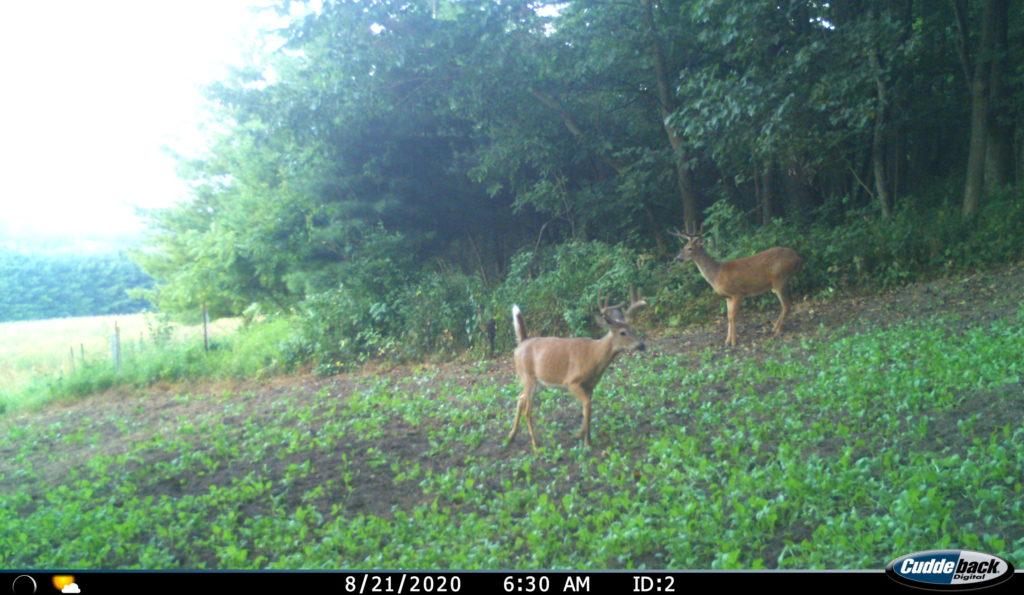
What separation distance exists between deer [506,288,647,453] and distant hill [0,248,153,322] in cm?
464

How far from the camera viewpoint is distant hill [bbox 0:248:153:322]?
26.6 feet

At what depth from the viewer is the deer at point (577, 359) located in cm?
718

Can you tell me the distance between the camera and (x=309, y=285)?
14828mm

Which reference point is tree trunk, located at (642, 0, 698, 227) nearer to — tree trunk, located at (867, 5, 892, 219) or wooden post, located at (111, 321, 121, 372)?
tree trunk, located at (867, 5, 892, 219)

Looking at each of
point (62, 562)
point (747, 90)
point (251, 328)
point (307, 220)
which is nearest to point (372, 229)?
point (307, 220)

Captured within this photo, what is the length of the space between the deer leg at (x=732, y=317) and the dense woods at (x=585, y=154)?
42.3 inches

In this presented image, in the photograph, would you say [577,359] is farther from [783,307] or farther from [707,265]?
[707,265]

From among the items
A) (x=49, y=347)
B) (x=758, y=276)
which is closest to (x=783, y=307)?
(x=758, y=276)

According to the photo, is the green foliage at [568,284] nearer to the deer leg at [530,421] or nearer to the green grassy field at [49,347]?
the deer leg at [530,421]

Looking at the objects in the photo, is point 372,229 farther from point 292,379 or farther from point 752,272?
point 752,272


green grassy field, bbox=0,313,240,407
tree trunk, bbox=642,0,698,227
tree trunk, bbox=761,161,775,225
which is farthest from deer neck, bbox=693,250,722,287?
green grassy field, bbox=0,313,240,407

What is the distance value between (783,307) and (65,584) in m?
9.05

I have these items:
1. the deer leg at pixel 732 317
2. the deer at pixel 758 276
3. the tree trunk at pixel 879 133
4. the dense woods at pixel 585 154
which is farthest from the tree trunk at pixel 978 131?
the deer leg at pixel 732 317

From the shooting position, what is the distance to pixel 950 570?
3469mm
